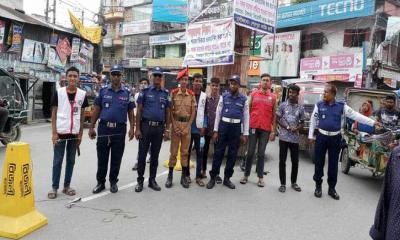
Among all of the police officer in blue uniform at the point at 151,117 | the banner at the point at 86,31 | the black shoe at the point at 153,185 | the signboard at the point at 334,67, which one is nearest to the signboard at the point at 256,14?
the police officer in blue uniform at the point at 151,117

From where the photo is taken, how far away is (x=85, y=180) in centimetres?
723

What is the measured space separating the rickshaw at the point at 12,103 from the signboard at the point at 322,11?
19.1 m

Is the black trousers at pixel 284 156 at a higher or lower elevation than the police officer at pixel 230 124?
lower

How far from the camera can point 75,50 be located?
909 inches

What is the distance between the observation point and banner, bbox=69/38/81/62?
75.0 ft

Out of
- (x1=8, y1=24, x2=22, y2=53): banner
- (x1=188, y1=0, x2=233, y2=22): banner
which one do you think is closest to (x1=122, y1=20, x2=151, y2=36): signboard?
(x1=8, y1=24, x2=22, y2=53): banner

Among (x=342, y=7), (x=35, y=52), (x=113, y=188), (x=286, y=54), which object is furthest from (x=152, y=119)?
(x=286, y=54)

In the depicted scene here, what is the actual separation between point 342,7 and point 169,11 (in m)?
19.0

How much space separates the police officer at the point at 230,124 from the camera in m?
7.02

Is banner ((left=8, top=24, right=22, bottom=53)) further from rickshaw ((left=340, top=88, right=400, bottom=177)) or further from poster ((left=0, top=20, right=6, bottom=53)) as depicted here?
rickshaw ((left=340, top=88, right=400, bottom=177))

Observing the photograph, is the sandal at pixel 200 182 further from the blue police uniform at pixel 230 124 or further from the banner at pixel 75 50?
the banner at pixel 75 50

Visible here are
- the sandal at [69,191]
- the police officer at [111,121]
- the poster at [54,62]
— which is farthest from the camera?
the poster at [54,62]

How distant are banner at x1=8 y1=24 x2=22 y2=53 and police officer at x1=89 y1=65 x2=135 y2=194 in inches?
549

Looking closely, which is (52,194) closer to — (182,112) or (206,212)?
(206,212)
